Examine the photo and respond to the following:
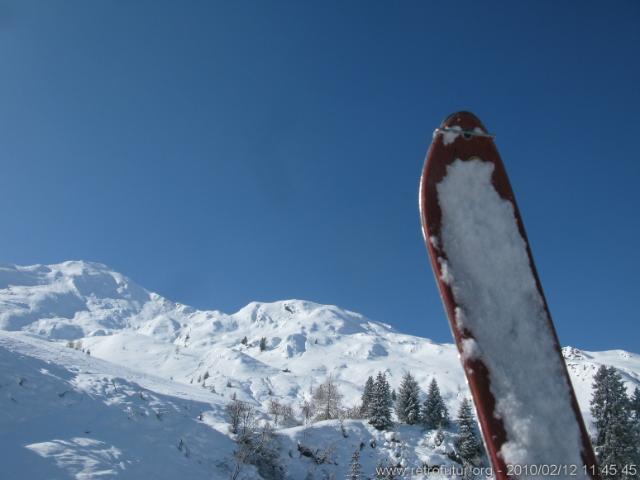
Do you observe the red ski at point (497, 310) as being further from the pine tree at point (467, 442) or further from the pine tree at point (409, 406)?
the pine tree at point (409, 406)

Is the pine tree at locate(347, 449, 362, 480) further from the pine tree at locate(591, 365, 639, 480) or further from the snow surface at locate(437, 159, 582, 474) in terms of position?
the snow surface at locate(437, 159, 582, 474)

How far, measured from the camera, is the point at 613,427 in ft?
98.5

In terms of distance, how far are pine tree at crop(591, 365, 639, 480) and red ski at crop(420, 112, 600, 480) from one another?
112ft

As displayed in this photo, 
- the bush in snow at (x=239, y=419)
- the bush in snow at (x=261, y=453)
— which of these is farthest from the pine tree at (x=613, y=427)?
the bush in snow at (x=239, y=419)

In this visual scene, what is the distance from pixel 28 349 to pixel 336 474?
23.5 meters

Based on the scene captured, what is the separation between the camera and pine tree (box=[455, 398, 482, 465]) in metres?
35.8

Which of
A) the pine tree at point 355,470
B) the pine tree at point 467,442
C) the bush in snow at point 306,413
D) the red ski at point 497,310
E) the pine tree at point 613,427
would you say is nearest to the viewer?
the red ski at point 497,310

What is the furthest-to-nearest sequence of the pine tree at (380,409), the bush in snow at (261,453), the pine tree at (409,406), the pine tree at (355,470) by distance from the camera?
the pine tree at (409,406), the pine tree at (380,409), the pine tree at (355,470), the bush in snow at (261,453)

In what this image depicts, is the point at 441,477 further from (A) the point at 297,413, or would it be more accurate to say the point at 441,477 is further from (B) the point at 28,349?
(A) the point at 297,413

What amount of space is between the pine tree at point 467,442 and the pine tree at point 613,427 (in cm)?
895

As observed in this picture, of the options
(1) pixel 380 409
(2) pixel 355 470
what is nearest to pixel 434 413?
(1) pixel 380 409

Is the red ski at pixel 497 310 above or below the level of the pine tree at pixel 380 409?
above

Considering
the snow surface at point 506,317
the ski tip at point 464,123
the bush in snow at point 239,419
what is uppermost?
the ski tip at point 464,123

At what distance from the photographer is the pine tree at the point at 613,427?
2919cm
